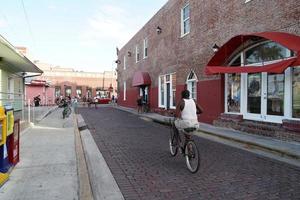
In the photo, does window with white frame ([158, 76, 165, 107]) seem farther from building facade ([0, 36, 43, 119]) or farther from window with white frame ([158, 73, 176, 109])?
building facade ([0, 36, 43, 119])

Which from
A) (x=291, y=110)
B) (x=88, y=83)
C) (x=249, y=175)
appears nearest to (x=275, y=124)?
(x=291, y=110)

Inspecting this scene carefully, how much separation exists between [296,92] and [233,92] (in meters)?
3.70

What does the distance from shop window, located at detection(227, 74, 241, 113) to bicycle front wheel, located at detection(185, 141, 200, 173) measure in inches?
275

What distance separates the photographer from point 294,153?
789 cm

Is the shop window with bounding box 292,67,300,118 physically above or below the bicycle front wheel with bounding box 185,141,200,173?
above

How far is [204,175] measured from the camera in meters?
6.32

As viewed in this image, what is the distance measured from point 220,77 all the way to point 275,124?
400 centimetres

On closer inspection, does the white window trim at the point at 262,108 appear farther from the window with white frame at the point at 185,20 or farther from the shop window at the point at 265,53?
the window with white frame at the point at 185,20

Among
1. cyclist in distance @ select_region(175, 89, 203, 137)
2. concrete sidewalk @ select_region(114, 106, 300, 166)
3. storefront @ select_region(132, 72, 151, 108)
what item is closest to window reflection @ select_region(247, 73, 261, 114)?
concrete sidewalk @ select_region(114, 106, 300, 166)

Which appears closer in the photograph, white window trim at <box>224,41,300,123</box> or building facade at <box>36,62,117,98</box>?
white window trim at <box>224,41,300,123</box>

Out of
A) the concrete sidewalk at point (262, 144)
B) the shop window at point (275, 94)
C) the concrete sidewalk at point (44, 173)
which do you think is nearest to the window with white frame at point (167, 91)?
the concrete sidewalk at point (262, 144)

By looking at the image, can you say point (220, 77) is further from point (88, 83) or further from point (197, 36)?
point (88, 83)

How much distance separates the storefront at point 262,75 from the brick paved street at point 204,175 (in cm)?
266

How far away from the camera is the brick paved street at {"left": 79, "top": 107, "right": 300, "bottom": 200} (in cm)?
521
